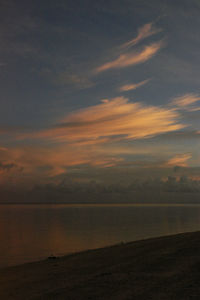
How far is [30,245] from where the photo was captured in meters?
46.7

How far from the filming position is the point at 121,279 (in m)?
14.7

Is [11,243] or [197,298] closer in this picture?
[197,298]

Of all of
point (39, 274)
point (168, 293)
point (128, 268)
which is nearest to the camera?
point (168, 293)

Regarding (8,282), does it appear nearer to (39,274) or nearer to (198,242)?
(39,274)

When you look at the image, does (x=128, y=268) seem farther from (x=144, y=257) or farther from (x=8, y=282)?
(x=8, y=282)

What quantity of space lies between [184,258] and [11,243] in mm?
38321

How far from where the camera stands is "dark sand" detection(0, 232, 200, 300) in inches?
491

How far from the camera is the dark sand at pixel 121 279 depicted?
12.5 m

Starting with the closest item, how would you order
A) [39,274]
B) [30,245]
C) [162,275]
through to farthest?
[162,275], [39,274], [30,245]

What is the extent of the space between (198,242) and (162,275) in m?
8.06

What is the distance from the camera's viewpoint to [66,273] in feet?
59.1

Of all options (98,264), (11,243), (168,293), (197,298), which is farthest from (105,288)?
(11,243)

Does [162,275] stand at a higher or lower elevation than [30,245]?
higher

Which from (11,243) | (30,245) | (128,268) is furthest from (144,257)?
(11,243)
